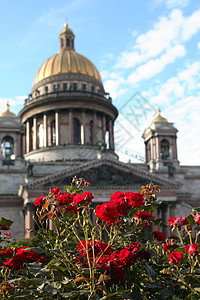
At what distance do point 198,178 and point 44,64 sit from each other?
91.4 ft

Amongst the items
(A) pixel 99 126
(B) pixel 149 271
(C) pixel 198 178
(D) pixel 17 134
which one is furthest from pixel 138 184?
(B) pixel 149 271

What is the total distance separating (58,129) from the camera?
6028 cm

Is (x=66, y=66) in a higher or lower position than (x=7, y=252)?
higher

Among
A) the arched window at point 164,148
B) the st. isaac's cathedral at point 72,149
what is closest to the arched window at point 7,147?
the st. isaac's cathedral at point 72,149

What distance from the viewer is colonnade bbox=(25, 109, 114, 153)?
60500 mm

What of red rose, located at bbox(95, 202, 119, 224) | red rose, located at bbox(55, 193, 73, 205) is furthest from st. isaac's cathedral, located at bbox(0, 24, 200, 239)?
red rose, located at bbox(95, 202, 119, 224)

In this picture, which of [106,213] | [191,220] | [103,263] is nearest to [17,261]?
[103,263]

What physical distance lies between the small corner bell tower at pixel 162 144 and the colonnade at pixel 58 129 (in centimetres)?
920

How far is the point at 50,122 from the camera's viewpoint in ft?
207

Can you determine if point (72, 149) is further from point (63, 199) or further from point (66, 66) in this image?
point (63, 199)

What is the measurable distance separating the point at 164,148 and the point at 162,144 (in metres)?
0.86

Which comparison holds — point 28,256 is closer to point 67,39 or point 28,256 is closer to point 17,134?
point 17,134

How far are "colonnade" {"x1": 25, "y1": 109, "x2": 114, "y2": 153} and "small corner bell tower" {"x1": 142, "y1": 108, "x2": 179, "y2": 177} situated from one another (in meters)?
9.20

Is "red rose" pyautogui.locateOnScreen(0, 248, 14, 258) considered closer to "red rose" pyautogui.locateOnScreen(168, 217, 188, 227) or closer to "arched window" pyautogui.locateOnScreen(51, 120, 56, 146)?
"red rose" pyautogui.locateOnScreen(168, 217, 188, 227)
